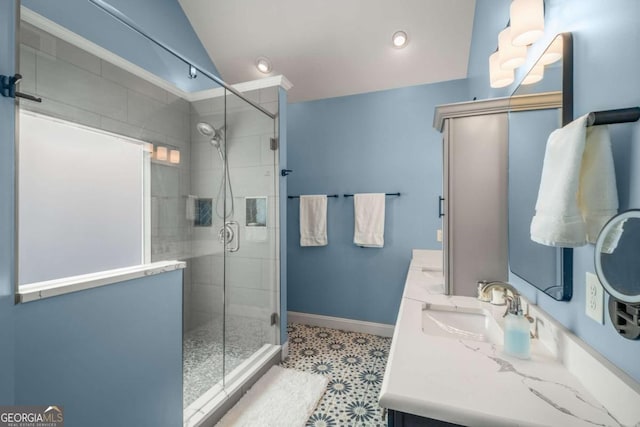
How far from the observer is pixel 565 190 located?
67 cm

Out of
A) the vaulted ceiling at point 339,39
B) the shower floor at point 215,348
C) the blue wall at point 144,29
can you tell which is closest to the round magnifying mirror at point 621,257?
the shower floor at point 215,348

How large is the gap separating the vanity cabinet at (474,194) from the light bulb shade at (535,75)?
0.86ft

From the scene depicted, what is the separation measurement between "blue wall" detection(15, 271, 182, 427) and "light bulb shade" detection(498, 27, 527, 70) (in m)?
1.87

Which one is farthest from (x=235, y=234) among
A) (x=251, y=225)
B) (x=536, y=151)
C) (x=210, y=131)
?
(x=536, y=151)

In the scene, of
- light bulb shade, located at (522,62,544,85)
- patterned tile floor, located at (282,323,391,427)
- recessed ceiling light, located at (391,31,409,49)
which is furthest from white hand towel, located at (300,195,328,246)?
light bulb shade, located at (522,62,544,85)

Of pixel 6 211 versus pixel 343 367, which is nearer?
pixel 6 211

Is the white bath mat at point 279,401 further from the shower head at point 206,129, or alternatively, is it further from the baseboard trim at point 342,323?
the shower head at point 206,129

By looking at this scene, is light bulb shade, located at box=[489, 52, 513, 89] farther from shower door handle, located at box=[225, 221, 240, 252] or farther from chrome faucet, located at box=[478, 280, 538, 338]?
shower door handle, located at box=[225, 221, 240, 252]

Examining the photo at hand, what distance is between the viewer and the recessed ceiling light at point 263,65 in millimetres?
2641

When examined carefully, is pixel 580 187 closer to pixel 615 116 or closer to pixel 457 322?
pixel 615 116

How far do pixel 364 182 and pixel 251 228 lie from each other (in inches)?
47.5

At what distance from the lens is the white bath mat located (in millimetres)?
1592

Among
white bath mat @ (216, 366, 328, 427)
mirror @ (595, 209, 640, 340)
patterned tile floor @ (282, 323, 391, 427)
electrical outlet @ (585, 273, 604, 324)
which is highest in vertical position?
mirror @ (595, 209, 640, 340)

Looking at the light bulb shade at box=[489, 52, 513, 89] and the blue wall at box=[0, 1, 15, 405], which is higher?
the light bulb shade at box=[489, 52, 513, 89]
